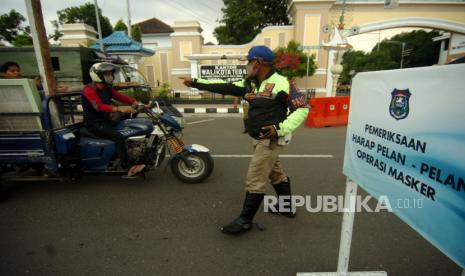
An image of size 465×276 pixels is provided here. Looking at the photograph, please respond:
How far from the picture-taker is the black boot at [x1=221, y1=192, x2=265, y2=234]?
2592 millimetres

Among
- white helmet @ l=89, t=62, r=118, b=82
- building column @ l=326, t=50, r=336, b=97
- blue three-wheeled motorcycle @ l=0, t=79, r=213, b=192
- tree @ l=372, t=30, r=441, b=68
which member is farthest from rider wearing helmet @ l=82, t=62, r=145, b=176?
tree @ l=372, t=30, r=441, b=68

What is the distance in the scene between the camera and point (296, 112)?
2395 millimetres

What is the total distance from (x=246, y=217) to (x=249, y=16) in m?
27.2

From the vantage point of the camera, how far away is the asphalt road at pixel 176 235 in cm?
221

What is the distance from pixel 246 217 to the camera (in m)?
2.66

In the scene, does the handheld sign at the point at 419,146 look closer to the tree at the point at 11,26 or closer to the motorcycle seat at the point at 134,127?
the motorcycle seat at the point at 134,127

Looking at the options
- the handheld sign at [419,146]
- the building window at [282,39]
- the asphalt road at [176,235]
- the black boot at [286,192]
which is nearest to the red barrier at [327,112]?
the asphalt road at [176,235]

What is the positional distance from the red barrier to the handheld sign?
696cm

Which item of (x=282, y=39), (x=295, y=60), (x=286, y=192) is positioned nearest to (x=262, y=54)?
(x=286, y=192)

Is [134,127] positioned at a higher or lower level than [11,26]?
lower

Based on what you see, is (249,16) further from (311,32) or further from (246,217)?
(246,217)

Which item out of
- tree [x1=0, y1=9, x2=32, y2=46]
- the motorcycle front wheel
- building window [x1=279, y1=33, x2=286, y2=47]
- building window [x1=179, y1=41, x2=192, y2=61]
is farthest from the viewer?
tree [x1=0, y1=9, x2=32, y2=46]

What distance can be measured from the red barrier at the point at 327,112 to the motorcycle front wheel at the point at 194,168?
538 cm

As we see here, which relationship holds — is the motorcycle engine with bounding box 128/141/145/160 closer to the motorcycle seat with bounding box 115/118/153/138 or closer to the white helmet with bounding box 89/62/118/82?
the motorcycle seat with bounding box 115/118/153/138
